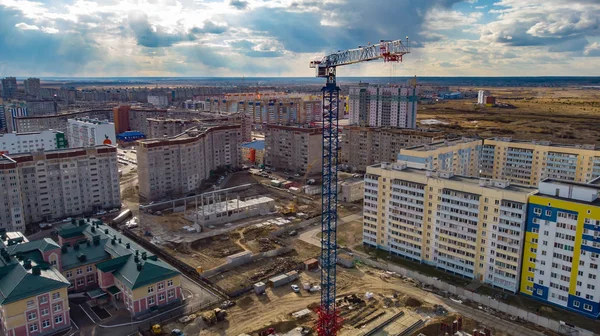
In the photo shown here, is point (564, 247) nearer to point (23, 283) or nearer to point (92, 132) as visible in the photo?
point (23, 283)

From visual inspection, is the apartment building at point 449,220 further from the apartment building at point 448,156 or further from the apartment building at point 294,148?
the apartment building at point 294,148

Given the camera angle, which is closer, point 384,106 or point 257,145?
point 257,145

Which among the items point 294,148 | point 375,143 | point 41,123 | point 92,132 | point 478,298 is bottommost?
point 478,298

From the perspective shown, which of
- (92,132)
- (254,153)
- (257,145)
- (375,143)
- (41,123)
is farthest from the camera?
(41,123)

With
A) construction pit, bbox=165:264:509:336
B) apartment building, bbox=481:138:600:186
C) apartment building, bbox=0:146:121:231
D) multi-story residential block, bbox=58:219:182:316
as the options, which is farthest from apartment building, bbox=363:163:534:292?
apartment building, bbox=0:146:121:231

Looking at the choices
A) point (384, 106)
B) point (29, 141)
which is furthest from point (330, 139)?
point (384, 106)

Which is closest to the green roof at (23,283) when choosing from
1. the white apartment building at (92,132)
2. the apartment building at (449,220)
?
the apartment building at (449,220)

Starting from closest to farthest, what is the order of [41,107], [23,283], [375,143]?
[23,283] < [375,143] < [41,107]
